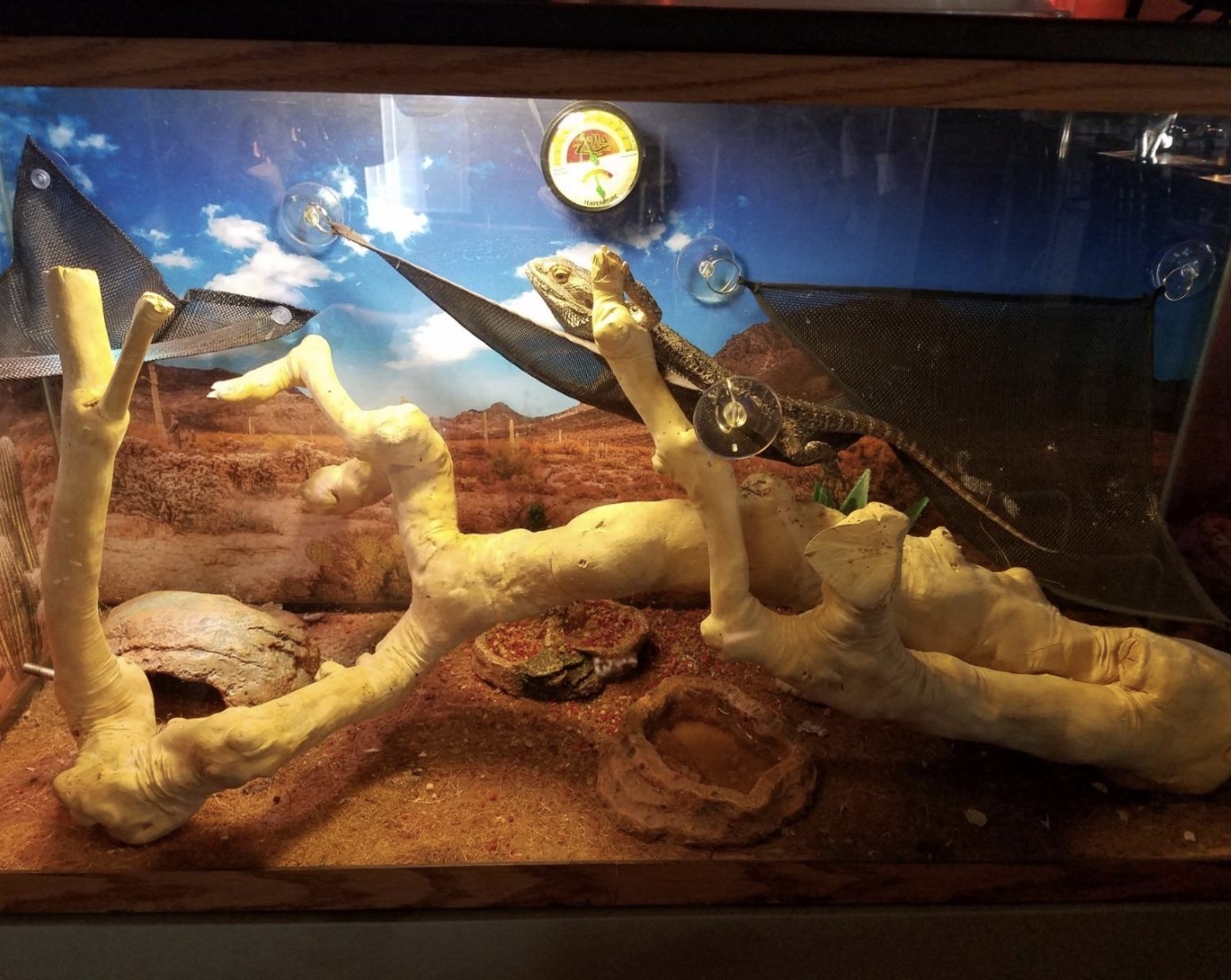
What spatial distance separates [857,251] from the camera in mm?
1738

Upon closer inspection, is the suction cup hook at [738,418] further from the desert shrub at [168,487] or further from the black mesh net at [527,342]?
the desert shrub at [168,487]

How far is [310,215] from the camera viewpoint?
1.69m

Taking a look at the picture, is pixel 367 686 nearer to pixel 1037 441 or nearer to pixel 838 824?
pixel 838 824

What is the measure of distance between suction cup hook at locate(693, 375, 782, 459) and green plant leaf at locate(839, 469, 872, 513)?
0.79m

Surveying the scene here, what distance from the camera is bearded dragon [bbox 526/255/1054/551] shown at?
1.54m

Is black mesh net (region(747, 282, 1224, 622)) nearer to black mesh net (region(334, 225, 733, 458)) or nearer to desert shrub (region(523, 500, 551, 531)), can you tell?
black mesh net (region(334, 225, 733, 458))

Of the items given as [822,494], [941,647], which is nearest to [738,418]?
[941,647]

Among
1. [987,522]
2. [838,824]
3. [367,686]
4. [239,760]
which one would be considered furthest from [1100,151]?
[239,760]

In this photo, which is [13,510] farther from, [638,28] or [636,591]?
[638,28]

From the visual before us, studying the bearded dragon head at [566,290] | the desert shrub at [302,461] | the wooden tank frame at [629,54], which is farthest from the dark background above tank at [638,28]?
the desert shrub at [302,461]

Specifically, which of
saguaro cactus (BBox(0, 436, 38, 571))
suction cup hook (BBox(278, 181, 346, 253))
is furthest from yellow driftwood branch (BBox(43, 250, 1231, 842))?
saguaro cactus (BBox(0, 436, 38, 571))

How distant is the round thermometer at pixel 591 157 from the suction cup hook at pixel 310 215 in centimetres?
44

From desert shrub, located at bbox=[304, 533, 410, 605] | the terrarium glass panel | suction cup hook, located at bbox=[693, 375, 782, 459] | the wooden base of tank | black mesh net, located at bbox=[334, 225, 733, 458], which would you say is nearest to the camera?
suction cup hook, located at bbox=[693, 375, 782, 459]

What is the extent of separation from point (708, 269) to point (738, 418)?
2.28 ft
